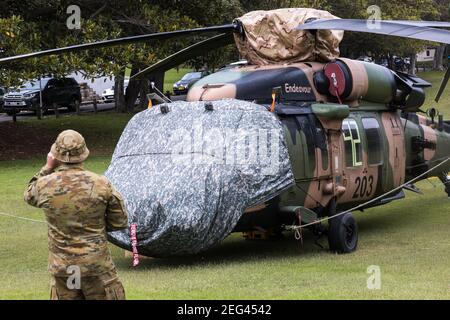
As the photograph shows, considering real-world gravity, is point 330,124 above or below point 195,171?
above

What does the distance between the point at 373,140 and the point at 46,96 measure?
1130 inches

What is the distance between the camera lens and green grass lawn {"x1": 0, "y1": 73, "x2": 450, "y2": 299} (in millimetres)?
8406

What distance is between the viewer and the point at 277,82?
11227 millimetres

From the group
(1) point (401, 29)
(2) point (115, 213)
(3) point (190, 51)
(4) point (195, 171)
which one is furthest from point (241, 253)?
(2) point (115, 213)

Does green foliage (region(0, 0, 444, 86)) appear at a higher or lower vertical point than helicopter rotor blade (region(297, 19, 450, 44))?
lower

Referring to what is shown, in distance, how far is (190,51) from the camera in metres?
12.0

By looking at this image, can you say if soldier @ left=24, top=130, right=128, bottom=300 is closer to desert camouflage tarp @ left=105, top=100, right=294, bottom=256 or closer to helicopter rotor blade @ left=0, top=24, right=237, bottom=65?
desert camouflage tarp @ left=105, top=100, right=294, bottom=256

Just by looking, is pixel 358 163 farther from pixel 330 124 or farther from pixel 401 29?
pixel 401 29

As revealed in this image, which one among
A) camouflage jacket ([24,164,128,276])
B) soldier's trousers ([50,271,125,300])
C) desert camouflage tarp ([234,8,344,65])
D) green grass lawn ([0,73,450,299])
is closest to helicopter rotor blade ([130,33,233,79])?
desert camouflage tarp ([234,8,344,65])

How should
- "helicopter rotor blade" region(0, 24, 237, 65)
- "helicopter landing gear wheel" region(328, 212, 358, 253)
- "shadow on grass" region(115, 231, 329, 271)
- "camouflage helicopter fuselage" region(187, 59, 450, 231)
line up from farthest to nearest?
"helicopter landing gear wheel" region(328, 212, 358, 253) < "camouflage helicopter fuselage" region(187, 59, 450, 231) < "shadow on grass" region(115, 231, 329, 271) < "helicopter rotor blade" region(0, 24, 237, 65)

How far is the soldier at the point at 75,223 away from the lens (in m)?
6.26

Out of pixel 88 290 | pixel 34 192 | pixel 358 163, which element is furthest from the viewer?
pixel 358 163

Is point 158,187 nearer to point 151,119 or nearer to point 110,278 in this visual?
point 151,119

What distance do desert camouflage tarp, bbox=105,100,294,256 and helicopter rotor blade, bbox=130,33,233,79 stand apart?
1.30 m
